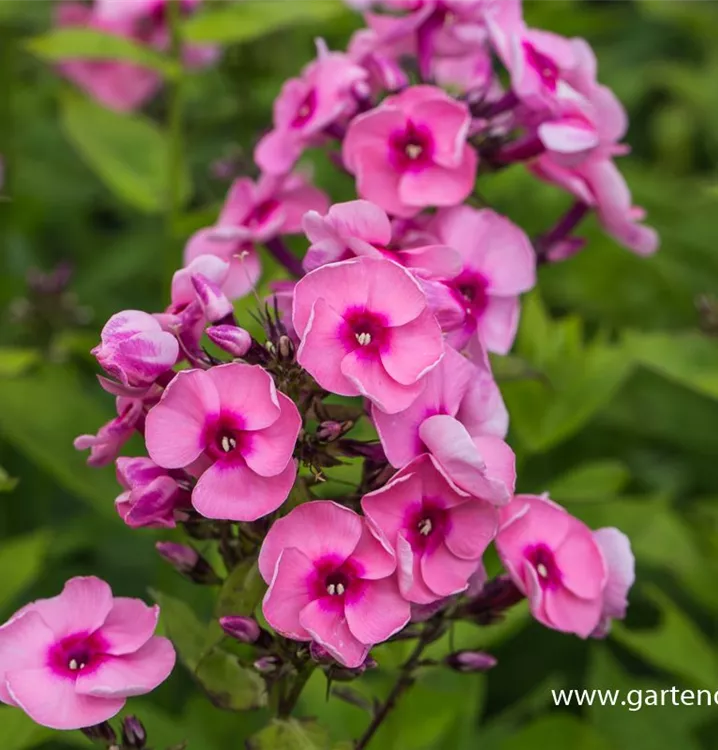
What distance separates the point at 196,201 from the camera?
289 centimetres

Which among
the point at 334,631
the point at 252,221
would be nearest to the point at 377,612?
the point at 334,631

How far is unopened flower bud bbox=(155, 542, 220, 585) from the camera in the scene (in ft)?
3.61

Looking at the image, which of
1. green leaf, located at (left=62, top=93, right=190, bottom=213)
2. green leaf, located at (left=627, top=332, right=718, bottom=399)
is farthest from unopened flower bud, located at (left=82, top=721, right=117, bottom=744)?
Answer: green leaf, located at (left=62, top=93, right=190, bottom=213)

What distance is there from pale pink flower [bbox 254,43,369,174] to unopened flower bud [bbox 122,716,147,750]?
69 cm

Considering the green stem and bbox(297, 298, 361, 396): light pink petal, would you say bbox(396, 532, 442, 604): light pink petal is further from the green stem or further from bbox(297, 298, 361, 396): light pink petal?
the green stem

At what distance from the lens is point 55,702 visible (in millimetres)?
953

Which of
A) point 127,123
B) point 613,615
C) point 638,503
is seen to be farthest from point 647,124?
point 613,615

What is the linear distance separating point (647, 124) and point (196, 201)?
4.47 feet

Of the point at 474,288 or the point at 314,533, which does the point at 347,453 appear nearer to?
the point at 314,533

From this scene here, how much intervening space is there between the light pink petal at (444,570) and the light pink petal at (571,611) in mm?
115

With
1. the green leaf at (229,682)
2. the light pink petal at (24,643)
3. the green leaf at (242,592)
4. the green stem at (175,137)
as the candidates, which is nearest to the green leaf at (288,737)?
the green leaf at (229,682)

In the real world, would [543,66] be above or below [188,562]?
above

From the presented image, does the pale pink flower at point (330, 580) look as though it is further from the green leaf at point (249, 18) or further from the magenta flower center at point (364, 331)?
the green leaf at point (249, 18)

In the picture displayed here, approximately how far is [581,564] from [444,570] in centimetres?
18
